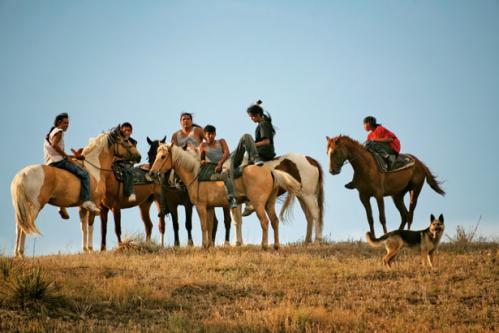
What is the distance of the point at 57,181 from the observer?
57.2ft

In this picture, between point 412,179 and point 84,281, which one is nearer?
point 84,281

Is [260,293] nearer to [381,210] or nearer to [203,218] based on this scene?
[203,218]

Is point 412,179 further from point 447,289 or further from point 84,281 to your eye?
point 84,281

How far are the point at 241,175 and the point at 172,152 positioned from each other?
1.71m

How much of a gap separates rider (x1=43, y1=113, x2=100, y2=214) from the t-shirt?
420 cm

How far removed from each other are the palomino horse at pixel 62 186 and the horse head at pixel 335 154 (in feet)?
16.7

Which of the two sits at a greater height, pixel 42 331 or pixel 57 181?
pixel 57 181

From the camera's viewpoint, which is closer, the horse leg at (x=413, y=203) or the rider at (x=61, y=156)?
the rider at (x=61, y=156)

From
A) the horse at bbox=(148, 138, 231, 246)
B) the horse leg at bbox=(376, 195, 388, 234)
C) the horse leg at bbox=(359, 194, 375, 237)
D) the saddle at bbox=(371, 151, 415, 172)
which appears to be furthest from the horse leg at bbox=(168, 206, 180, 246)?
the saddle at bbox=(371, 151, 415, 172)

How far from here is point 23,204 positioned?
16781 mm

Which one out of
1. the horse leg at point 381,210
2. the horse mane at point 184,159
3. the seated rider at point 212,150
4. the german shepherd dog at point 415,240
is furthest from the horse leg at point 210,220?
the german shepherd dog at point 415,240

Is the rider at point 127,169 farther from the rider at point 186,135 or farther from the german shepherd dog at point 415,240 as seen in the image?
the german shepherd dog at point 415,240

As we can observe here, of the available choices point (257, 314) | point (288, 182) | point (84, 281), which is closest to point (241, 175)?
point (288, 182)

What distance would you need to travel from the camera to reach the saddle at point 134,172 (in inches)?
786
